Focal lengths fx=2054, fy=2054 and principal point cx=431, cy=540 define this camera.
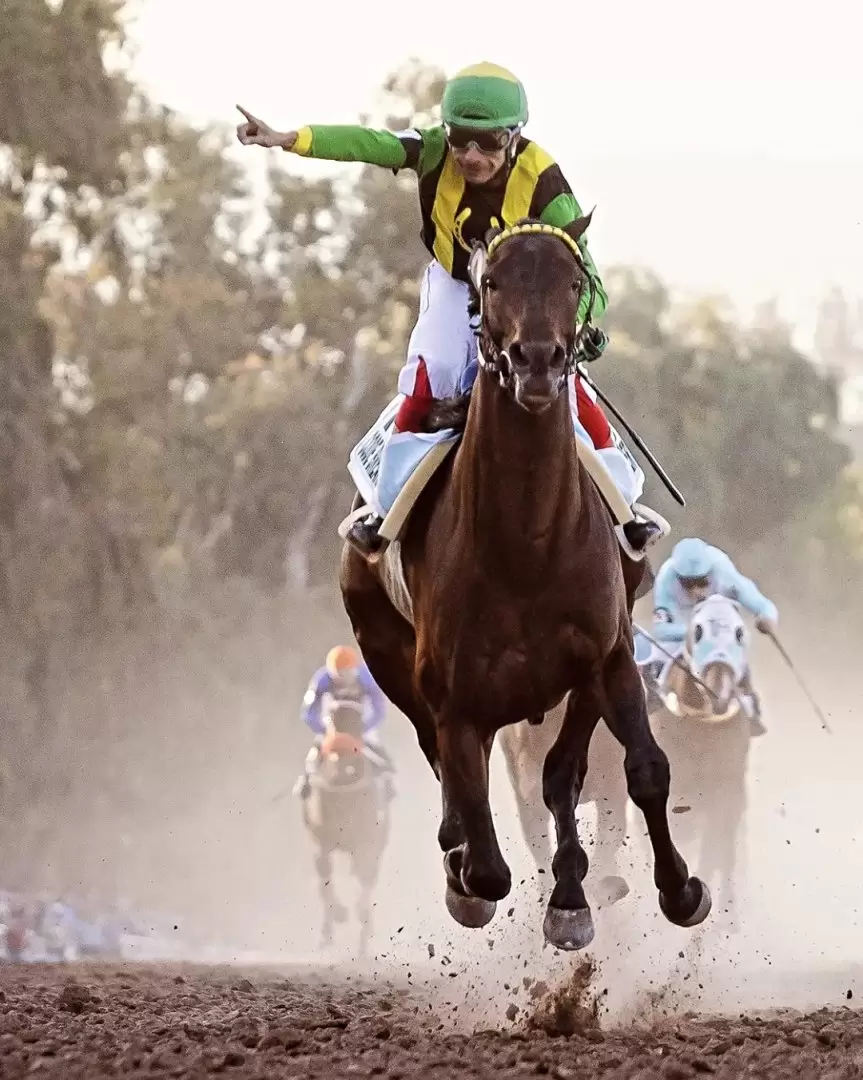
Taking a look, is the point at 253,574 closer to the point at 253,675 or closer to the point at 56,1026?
the point at 253,675

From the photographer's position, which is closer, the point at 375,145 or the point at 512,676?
the point at 512,676

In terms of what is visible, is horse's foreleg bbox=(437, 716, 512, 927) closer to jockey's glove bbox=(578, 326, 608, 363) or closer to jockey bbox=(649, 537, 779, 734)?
jockey's glove bbox=(578, 326, 608, 363)

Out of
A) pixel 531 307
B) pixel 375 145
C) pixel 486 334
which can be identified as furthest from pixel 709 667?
pixel 531 307

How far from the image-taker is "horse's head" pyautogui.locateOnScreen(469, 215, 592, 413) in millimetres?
5645

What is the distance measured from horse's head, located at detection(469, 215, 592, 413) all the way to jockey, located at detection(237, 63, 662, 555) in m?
0.53

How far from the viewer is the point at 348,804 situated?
1497 centimetres

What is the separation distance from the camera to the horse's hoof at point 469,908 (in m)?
6.93

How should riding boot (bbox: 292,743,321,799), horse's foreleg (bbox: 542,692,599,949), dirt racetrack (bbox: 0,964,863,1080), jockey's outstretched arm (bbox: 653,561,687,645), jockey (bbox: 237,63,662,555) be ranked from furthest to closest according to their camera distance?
riding boot (bbox: 292,743,321,799)
jockey's outstretched arm (bbox: 653,561,687,645)
jockey (bbox: 237,63,662,555)
horse's foreleg (bbox: 542,692,599,949)
dirt racetrack (bbox: 0,964,863,1080)

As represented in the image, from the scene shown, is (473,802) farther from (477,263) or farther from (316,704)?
(316,704)

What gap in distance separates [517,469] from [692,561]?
6.95 metres

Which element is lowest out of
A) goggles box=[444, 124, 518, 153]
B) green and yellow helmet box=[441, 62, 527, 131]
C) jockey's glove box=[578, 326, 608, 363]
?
jockey's glove box=[578, 326, 608, 363]

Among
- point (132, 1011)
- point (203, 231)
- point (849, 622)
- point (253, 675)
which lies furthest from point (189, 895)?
point (132, 1011)

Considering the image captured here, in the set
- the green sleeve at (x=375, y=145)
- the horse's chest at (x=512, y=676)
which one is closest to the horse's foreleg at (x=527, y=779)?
the horse's chest at (x=512, y=676)

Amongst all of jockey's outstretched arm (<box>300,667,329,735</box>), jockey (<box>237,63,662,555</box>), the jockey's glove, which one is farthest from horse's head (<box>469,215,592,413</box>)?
jockey's outstretched arm (<box>300,667,329,735</box>)
